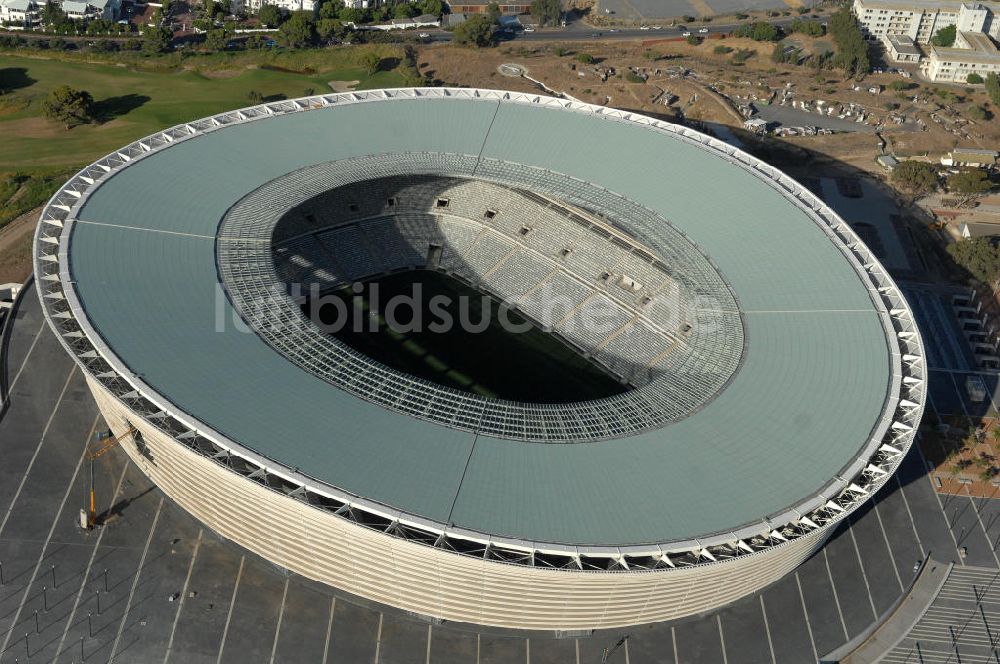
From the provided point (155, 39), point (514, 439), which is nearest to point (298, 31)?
point (155, 39)

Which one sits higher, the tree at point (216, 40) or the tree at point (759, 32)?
the tree at point (759, 32)

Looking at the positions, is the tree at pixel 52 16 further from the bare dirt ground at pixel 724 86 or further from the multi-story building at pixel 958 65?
the multi-story building at pixel 958 65

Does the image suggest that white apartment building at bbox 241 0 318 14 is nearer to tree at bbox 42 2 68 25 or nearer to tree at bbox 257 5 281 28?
tree at bbox 257 5 281 28

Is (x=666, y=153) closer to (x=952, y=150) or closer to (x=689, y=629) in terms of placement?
(x=689, y=629)

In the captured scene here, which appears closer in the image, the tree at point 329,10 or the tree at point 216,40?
the tree at point 216,40

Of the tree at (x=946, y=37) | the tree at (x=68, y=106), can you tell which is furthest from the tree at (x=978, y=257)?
the tree at (x=68, y=106)

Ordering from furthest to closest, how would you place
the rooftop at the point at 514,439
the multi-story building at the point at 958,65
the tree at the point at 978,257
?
the multi-story building at the point at 958,65 < the tree at the point at 978,257 < the rooftop at the point at 514,439

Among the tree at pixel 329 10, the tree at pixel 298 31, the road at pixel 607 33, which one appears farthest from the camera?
the tree at pixel 329 10

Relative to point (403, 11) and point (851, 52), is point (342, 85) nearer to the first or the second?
point (403, 11)
